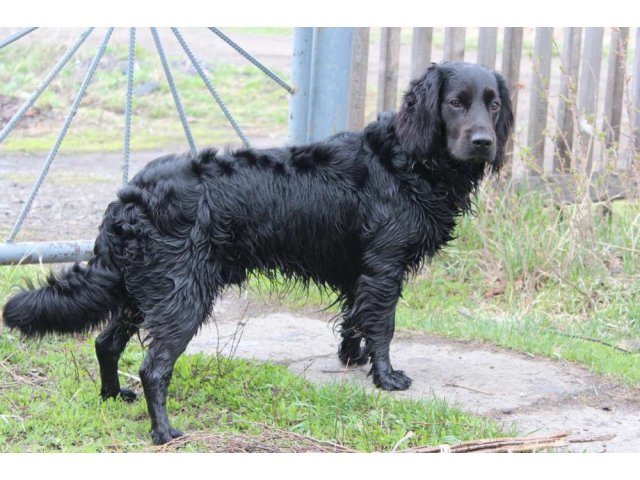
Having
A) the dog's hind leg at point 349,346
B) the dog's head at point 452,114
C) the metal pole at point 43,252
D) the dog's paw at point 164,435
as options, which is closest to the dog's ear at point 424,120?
the dog's head at point 452,114

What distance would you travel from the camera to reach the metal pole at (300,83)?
6668 millimetres

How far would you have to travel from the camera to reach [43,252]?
5.72 m

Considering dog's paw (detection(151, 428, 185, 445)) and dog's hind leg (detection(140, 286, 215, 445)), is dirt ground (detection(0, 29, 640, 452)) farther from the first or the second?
dog's paw (detection(151, 428, 185, 445))

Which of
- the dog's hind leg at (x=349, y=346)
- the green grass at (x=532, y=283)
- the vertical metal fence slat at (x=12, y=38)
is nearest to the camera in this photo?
the dog's hind leg at (x=349, y=346)

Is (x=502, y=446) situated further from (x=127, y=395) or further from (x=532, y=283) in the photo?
(x=532, y=283)

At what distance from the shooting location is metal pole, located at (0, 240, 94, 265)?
5.58 m

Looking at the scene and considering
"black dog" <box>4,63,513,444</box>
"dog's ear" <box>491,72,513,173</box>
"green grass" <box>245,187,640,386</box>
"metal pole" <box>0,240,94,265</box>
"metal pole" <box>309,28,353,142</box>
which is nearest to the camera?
"black dog" <box>4,63,513,444</box>

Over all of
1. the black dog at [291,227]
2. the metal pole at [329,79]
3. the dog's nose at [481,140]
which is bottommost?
the black dog at [291,227]

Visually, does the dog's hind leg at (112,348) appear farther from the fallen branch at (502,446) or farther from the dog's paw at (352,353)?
the fallen branch at (502,446)

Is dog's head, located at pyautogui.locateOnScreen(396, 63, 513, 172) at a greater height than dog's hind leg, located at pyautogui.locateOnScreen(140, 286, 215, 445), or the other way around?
dog's head, located at pyautogui.locateOnScreen(396, 63, 513, 172)

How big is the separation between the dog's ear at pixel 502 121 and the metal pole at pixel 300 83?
81.4 inches

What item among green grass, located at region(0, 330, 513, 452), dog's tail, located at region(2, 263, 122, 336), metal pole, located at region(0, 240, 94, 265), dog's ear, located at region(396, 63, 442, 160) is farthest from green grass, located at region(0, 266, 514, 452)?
dog's ear, located at region(396, 63, 442, 160)

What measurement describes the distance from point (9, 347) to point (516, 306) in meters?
3.48

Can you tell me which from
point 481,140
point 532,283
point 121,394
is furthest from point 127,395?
point 532,283
